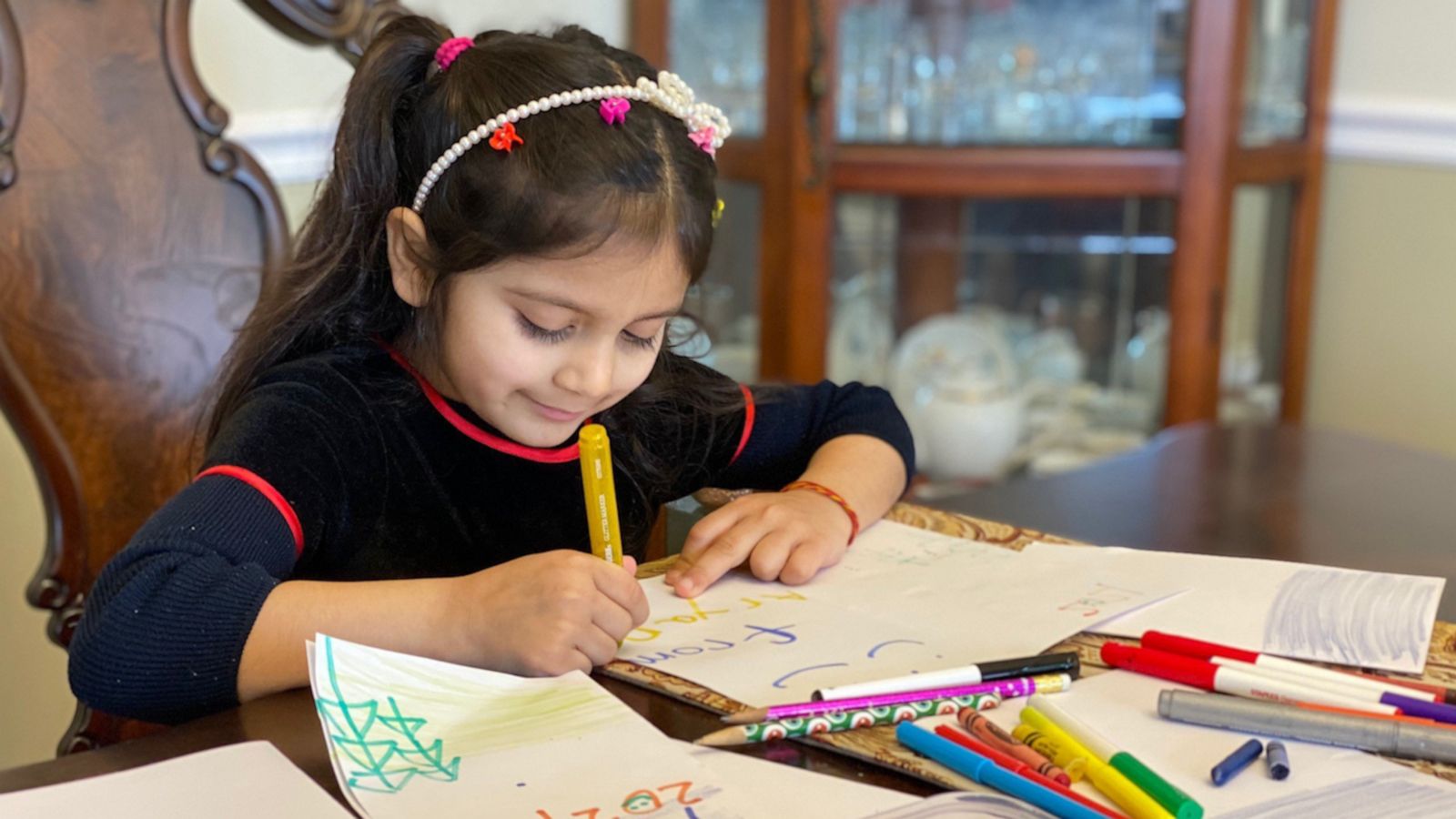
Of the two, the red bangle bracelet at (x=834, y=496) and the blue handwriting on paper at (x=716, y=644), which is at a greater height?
the red bangle bracelet at (x=834, y=496)

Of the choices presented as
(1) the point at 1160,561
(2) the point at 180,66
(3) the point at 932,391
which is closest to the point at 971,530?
(1) the point at 1160,561

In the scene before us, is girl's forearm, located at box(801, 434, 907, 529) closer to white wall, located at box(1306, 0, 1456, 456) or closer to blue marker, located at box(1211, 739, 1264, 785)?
blue marker, located at box(1211, 739, 1264, 785)

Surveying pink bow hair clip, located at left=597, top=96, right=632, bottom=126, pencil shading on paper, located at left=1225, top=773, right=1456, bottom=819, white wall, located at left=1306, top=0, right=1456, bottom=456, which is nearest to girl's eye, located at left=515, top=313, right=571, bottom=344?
pink bow hair clip, located at left=597, top=96, right=632, bottom=126

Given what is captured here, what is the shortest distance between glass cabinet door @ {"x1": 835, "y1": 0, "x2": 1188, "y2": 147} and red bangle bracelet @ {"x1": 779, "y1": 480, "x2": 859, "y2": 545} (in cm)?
128

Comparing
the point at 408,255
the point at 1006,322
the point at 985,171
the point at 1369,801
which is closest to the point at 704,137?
the point at 408,255

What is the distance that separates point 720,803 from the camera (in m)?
0.54

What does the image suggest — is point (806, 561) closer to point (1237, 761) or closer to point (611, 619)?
point (611, 619)

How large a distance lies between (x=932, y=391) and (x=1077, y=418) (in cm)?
24

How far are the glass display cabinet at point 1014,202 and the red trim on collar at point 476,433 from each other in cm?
121

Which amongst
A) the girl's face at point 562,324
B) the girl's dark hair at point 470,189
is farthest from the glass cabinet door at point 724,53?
the girl's face at point 562,324

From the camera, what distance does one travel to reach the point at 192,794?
1.81ft

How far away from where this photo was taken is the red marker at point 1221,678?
63 cm

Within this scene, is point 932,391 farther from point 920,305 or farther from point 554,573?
point 554,573

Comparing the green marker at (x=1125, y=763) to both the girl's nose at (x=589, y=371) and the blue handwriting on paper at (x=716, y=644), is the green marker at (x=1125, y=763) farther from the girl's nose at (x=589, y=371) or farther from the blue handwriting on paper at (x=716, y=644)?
the girl's nose at (x=589, y=371)
